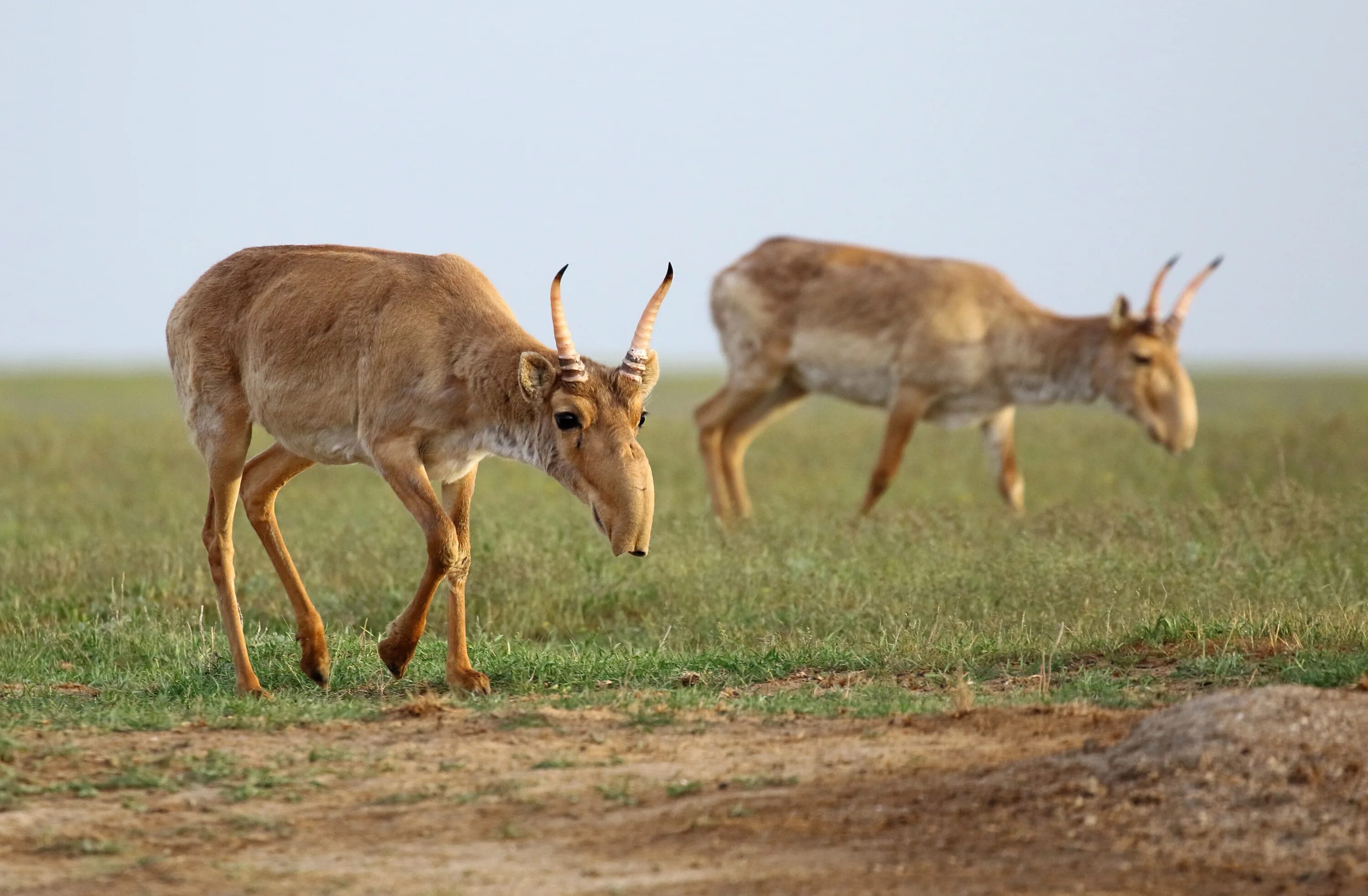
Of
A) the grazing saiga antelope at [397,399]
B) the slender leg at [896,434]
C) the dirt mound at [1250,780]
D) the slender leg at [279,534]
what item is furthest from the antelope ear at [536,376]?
the slender leg at [896,434]

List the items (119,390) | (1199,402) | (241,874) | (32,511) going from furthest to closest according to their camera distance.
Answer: (119,390), (1199,402), (32,511), (241,874)

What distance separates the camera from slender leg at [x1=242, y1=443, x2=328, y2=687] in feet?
23.6

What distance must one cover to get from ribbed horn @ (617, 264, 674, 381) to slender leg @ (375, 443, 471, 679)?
921 mm

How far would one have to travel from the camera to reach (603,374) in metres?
6.68

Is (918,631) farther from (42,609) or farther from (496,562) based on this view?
(42,609)

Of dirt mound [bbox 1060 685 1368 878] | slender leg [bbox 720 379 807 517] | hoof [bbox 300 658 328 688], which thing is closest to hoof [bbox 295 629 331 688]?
hoof [bbox 300 658 328 688]

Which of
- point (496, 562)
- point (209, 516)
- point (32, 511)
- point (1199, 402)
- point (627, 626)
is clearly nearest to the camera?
point (209, 516)

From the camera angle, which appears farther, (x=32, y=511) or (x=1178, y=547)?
(x=32, y=511)

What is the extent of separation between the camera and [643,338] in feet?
21.5

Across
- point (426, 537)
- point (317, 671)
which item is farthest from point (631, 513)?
point (317, 671)

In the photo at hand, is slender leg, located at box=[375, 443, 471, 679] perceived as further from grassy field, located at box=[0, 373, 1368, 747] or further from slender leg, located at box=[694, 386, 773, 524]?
slender leg, located at box=[694, 386, 773, 524]

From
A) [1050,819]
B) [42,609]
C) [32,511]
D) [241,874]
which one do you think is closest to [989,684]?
[1050,819]

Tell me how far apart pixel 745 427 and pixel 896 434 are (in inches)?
67.0

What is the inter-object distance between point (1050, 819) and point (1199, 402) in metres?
36.7
